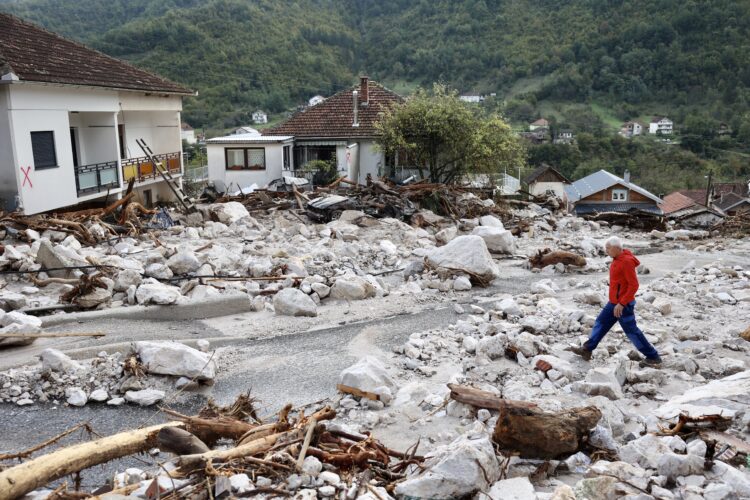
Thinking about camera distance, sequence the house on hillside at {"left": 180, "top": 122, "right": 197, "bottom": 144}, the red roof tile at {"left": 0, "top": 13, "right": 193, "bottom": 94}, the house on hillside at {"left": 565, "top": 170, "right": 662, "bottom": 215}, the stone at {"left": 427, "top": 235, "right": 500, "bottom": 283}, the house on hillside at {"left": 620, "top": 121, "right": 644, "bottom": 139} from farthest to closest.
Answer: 1. the house on hillside at {"left": 620, "top": 121, "right": 644, "bottom": 139}
2. the house on hillside at {"left": 180, "top": 122, "right": 197, "bottom": 144}
3. the house on hillside at {"left": 565, "top": 170, "right": 662, "bottom": 215}
4. the red roof tile at {"left": 0, "top": 13, "right": 193, "bottom": 94}
5. the stone at {"left": 427, "top": 235, "right": 500, "bottom": 283}

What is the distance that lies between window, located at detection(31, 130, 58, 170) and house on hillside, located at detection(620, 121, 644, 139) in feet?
172

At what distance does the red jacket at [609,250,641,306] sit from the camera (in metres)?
7.08

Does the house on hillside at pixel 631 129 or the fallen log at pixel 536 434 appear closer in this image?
the fallen log at pixel 536 434

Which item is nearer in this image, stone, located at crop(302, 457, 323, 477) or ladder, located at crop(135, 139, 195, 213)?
stone, located at crop(302, 457, 323, 477)

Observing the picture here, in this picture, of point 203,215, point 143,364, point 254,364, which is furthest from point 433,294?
point 203,215

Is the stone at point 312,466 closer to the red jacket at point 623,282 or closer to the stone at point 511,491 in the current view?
the stone at point 511,491

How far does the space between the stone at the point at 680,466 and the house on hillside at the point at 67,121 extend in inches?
687

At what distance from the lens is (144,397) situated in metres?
6.87

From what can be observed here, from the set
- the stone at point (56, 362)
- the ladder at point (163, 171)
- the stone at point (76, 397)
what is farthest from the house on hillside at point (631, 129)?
the stone at point (76, 397)

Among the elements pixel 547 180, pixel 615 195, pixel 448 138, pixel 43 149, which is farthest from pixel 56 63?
pixel 547 180

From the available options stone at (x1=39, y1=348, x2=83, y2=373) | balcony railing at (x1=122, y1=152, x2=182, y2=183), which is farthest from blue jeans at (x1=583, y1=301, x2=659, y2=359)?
balcony railing at (x1=122, y1=152, x2=182, y2=183)

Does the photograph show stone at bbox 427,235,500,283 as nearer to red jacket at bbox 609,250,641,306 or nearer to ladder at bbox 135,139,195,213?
red jacket at bbox 609,250,641,306

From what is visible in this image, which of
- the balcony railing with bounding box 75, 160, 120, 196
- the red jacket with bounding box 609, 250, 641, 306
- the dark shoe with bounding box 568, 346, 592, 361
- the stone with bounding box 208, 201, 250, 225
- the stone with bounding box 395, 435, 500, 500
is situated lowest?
the dark shoe with bounding box 568, 346, 592, 361

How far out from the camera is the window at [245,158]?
29.1m
